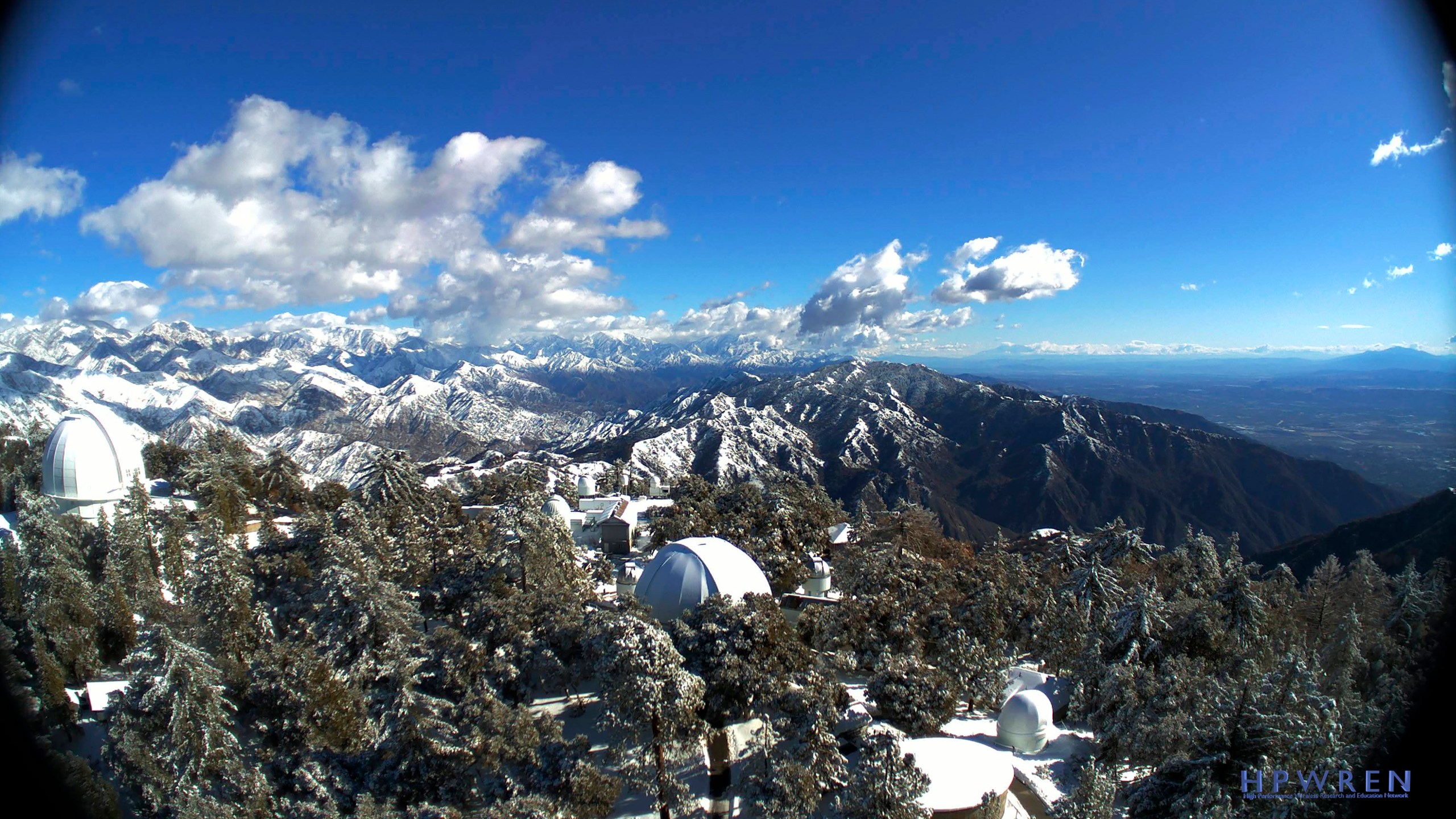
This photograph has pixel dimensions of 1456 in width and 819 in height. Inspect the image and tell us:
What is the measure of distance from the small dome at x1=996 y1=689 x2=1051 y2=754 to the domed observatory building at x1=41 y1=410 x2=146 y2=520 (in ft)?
162

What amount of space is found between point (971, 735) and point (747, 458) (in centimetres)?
17064

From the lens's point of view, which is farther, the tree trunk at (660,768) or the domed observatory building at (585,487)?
the domed observatory building at (585,487)

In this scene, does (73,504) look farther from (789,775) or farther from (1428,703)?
(1428,703)

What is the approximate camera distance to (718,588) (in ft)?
74.8

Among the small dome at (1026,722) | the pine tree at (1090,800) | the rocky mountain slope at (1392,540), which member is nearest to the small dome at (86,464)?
the small dome at (1026,722)

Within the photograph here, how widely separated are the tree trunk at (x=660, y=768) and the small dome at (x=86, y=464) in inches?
1536

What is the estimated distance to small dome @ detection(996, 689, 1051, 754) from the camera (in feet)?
67.6

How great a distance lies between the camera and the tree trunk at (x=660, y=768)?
49.6 ft

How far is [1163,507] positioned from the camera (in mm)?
171000

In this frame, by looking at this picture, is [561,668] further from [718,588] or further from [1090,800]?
[1090,800]

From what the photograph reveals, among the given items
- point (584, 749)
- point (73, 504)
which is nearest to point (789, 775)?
point (584, 749)

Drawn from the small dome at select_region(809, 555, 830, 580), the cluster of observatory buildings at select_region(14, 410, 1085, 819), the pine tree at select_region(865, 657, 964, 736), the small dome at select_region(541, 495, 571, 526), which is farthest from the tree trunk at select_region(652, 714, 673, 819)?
Result: the small dome at select_region(541, 495, 571, 526)

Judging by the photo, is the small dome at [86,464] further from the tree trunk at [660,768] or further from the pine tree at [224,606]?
the tree trunk at [660,768]

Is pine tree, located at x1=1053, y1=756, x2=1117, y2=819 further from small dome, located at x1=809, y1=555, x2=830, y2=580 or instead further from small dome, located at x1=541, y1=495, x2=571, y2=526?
small dome, located at x1=541, y1=495, x2=571, y2=526
